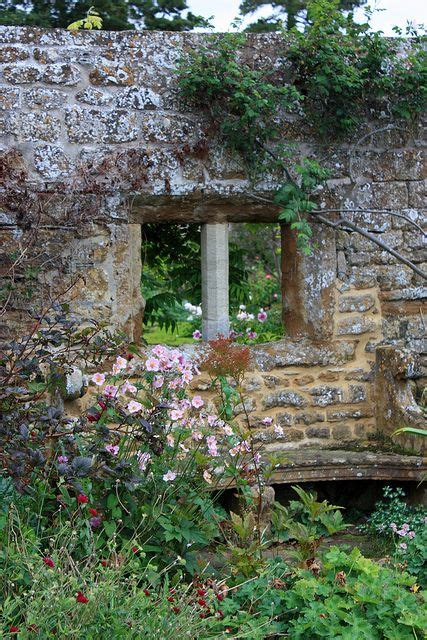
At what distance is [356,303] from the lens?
571 centimetres

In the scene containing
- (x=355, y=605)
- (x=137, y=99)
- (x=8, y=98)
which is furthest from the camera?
(x=137, y=99)

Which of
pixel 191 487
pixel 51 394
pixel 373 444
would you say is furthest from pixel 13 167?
pixel 373 444

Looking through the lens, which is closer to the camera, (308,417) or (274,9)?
(308,417)

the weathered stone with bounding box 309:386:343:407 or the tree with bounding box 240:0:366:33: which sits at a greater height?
the tree with bounding box 240:0:366:33

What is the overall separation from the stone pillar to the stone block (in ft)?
4.28

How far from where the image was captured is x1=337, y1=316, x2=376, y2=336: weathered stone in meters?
5.70

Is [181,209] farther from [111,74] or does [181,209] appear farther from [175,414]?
[175,414]

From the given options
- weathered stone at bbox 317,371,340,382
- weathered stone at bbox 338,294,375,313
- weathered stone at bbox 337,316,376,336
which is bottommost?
weathered stone at bbox 317,371,340,382

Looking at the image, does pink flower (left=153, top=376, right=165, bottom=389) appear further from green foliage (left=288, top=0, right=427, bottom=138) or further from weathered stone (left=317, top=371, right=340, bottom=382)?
green foliage (left=288, top=0, right=427, bottom=138)

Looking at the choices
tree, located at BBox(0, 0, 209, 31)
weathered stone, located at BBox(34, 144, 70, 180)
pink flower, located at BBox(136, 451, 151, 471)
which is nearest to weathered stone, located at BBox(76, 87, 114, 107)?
weathered stone, located at BBox(34, 144, 70, 180)

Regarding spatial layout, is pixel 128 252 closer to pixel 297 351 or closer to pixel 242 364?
pixel 297 351

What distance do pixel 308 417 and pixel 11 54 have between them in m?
2.70

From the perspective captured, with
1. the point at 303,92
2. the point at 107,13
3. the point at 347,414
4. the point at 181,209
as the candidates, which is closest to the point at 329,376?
the point at 347,414

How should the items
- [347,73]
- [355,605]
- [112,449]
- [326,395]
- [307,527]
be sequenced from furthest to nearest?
[326,395]
[347,73]
[307,527]
[112,449]
[355,605]
